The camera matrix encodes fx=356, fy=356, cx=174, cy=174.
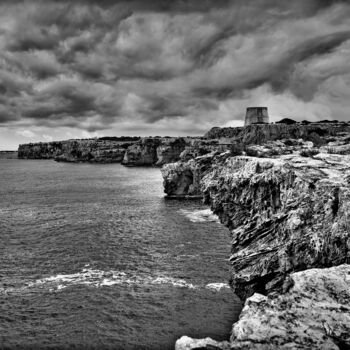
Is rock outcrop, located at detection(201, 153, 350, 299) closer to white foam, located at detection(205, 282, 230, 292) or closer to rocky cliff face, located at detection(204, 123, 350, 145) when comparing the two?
white foam, located at detection(205, 282, 230, 292)

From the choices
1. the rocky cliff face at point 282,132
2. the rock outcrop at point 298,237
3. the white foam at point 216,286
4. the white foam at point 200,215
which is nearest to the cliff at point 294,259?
the rock outcrop at point 298,237

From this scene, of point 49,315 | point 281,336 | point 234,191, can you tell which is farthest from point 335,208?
point 234,191

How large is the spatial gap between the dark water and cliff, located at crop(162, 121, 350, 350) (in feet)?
30.0

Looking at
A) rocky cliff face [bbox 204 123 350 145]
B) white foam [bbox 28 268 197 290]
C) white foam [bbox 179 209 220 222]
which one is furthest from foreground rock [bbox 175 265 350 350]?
rocky cliff face [bbox 204 123 350 145]

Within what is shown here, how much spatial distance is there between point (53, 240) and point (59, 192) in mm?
70600

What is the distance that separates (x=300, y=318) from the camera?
21.7m

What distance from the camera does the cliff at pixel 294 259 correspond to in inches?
832

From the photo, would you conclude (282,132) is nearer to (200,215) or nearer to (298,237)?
(200,215)

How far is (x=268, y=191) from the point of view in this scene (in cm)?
5594

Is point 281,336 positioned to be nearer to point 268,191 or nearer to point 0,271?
point 268,191

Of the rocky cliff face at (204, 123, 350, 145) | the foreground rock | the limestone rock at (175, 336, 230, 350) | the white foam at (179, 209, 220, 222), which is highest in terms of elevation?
the rocky cliff face at (204, 123, 350, 145)

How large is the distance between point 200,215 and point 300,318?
70.9m

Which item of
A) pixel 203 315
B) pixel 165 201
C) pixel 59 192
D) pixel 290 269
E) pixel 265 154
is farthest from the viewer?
pixel 59 192

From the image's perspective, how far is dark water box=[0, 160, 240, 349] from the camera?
120ft
